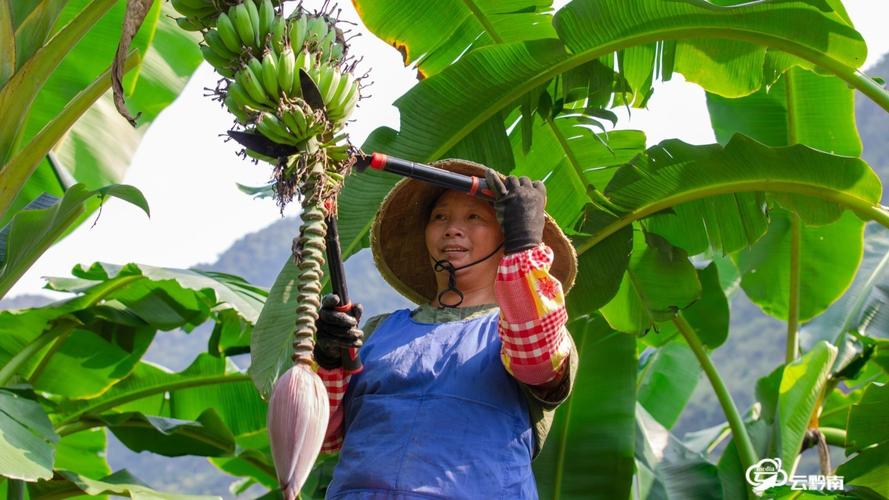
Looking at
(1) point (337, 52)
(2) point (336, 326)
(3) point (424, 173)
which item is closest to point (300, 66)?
(1) point (337, 52)

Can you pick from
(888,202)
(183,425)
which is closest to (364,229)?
(183,425)

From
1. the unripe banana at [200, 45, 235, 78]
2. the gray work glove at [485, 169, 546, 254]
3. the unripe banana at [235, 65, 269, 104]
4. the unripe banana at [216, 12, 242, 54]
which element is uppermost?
the unripe banana at [216, 12, 242, 54]

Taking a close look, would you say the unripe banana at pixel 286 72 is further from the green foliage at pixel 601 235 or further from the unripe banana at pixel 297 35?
the green foliage at pixel 601 235

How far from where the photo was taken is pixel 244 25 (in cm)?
200

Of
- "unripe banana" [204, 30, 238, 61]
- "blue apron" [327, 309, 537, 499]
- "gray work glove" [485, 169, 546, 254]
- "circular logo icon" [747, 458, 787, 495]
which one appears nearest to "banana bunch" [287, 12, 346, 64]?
"unripe banana" [204, 30, 238, 61]

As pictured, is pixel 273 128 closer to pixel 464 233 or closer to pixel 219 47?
pixel 219 47

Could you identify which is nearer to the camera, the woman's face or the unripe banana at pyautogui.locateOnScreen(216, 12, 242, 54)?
the unripe banana at pyautogui.locateOnScreen(216, 12, 242, 54)

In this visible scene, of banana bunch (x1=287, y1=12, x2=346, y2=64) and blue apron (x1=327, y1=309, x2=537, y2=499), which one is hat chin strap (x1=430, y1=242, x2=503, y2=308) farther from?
banana bunch (x1=287, y1=12, x2=346, y2=64)

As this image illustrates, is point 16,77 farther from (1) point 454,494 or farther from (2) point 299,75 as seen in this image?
(1) point 454,494

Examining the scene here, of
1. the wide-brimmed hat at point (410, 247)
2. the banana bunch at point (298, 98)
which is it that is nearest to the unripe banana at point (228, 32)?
the banana bunch at point (298, 98)

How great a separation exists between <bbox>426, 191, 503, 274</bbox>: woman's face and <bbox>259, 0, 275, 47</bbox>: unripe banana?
66 cm

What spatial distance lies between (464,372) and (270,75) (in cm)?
71

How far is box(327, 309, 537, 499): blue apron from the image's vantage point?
2.14 m

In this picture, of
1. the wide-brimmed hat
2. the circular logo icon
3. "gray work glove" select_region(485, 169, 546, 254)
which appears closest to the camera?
"gray work glove" select_region(485, 169, 546, 254)
